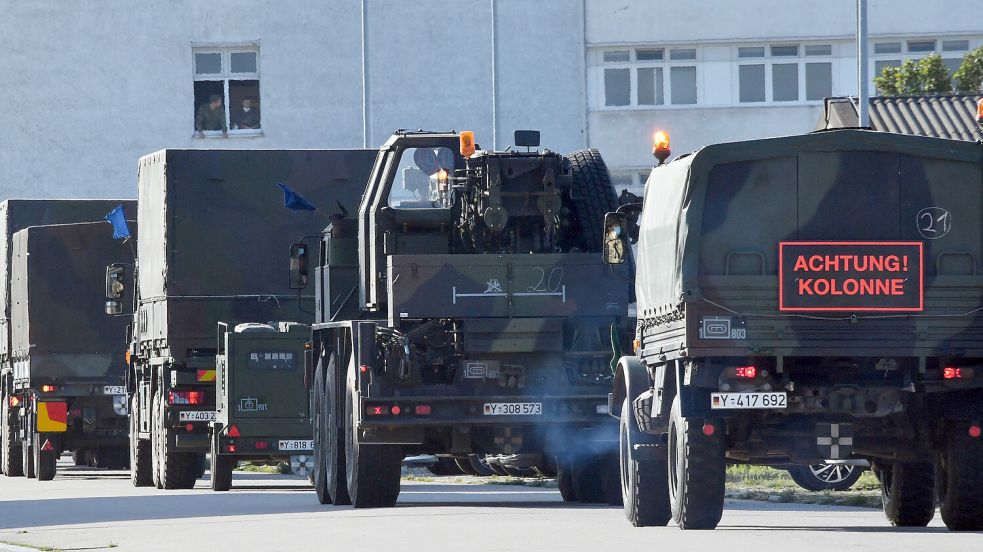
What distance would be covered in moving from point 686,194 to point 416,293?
5.23 meters

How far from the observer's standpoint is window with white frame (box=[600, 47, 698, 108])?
49344mm

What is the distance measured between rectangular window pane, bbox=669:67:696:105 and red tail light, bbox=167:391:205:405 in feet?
82.1

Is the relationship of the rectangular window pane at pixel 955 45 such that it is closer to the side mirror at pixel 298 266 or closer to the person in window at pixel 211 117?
the person in window at pixel 211 117

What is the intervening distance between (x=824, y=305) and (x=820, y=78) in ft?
116

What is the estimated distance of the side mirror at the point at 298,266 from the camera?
74.2 feet

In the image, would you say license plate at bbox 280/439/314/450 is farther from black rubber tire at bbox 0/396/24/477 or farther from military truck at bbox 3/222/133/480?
black rubber tire at bbox 0/396/24/477

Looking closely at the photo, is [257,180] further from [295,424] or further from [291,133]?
[291,133]

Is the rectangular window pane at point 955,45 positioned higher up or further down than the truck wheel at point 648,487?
higher up

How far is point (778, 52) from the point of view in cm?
4934

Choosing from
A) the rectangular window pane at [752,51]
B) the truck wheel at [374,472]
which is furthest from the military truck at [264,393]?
the rectangular window pane at [752,51]

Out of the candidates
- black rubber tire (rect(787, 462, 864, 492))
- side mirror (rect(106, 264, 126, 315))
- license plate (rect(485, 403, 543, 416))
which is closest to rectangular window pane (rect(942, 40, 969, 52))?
side mirror (rect(106, 264, 126, 315))

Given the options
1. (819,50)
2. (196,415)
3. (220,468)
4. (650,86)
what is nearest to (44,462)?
(196,415)

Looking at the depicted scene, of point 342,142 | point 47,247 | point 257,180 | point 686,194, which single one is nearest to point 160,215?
point 257,180

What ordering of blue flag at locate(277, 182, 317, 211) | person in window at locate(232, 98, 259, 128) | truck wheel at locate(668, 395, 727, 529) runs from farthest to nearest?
1. person in window at locate(232, 98, 259, 128)
2. blue flag at locate(277, 182, 317, 211)
3. truck wheel at locate(668, 395, 727, 529)
